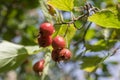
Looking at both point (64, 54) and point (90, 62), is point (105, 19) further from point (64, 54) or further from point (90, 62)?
point (90, 62)

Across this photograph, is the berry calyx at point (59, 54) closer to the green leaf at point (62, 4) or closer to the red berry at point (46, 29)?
the red berry at point (46, 29)

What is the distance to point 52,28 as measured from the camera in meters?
2.14

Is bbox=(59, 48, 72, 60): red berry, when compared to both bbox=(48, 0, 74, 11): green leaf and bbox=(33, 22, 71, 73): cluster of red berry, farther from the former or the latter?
bbox=(48, 0, 74, 11): green leaf

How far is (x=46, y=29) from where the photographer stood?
210cm

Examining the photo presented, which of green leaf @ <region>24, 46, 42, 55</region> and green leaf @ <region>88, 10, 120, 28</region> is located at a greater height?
green leaf @ <region>88, 10, 120, 28</region>

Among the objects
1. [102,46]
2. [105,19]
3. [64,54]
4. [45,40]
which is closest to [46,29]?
[45,40]

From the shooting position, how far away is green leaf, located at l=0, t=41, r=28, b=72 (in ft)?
7.71

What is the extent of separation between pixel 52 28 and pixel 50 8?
16 centimetres

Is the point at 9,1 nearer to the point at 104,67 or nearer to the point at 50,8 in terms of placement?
the point at 104,67

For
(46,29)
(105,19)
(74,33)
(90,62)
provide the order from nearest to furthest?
(105,19) < (46,29) < (74,33) < (90,62)

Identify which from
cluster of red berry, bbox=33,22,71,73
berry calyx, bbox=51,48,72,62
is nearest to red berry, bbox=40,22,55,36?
cluster of red berry, bbox=33,22,71,73

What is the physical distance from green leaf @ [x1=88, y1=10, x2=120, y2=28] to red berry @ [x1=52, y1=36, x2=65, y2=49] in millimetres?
265

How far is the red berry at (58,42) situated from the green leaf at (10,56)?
357mm

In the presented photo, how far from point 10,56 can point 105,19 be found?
739mm
